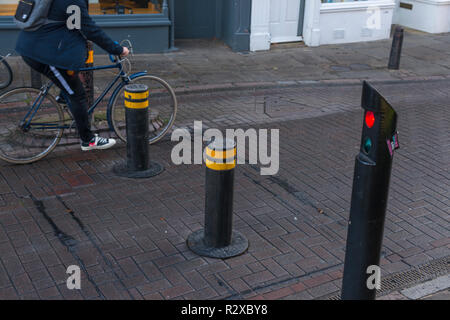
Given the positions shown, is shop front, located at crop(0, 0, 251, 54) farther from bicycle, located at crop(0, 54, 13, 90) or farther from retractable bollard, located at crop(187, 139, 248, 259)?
retractable bollard, located at crop(187, 139, 248, 259)

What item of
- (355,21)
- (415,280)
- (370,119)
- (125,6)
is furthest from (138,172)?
(355,21)

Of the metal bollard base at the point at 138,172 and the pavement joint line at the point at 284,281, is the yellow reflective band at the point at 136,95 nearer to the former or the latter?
the metal bollard base at the point at 138,172

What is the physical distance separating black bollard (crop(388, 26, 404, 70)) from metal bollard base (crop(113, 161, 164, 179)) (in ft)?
21.7

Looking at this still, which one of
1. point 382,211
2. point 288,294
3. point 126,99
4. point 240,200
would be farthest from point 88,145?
point 382,211

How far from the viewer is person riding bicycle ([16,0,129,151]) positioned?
5504 millimetres

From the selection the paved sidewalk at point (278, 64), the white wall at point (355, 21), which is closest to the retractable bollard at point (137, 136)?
the paved sidewalk at point (278, 64)

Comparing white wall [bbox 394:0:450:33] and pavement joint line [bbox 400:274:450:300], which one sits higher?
white wall [bbox 394:0:450:33]

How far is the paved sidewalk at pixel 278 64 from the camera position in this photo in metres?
9.91

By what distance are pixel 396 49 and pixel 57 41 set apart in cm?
735

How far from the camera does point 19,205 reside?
509 centimetres

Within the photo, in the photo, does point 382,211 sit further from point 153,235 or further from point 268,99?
point 268,99

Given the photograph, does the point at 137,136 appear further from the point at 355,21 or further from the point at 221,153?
the point at 355,21

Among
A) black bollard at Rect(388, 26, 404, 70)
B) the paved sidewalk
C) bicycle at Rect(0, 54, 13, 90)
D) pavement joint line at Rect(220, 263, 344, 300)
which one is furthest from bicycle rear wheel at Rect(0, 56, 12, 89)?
black bollard at Rect(388, 26, 404, 70)

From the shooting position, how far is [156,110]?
7449 mm
